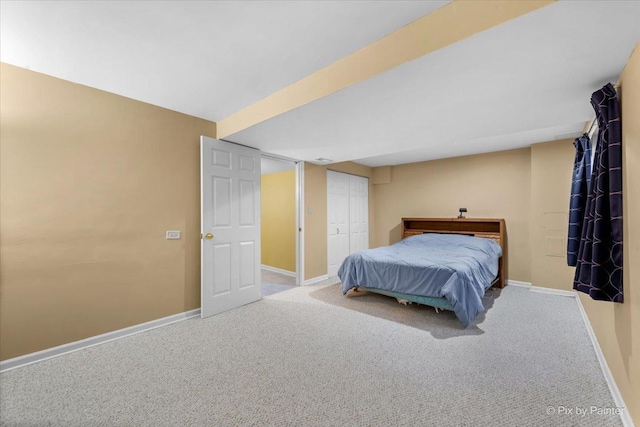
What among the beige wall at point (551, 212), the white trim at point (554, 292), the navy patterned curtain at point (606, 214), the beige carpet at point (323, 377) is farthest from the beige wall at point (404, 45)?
the white trim at point (554, 292)

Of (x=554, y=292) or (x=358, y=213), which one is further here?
(x=358, y=213)

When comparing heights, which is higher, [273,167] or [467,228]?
[273,167]

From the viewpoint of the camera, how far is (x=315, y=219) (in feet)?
15.3

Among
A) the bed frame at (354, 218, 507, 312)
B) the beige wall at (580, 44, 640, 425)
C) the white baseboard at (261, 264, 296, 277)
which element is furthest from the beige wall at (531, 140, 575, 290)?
the white baseboard at (261, 264, 296, 277)

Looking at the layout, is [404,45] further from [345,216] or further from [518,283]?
[518,283]

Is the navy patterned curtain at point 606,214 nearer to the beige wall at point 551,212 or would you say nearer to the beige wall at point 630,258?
the beige wall at point 630,258

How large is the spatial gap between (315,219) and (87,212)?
3051 millimetres

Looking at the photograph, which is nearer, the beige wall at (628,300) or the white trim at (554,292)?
the beige wall at (628,300)

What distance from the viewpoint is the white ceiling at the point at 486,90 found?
134 centimetres

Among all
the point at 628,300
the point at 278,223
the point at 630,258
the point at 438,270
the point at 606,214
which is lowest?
the point at 438,270

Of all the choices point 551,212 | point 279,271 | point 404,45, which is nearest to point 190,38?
point 404,45

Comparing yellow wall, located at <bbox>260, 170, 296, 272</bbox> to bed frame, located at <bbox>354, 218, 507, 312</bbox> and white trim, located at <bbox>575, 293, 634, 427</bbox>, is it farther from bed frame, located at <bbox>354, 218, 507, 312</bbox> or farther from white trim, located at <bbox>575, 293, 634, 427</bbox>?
white trim, located at <bbox>575, 293, 634, 427</bbox>

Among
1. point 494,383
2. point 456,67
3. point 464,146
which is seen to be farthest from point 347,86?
point 464,146

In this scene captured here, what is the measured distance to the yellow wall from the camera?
521cm
